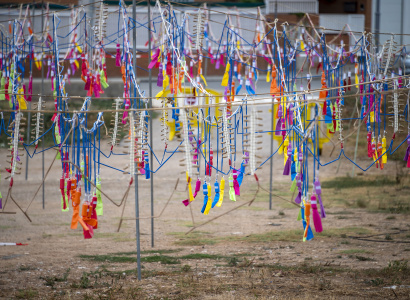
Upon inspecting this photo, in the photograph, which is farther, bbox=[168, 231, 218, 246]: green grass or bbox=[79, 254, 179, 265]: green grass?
bbox=[168, 231, 218, 246]: green grass

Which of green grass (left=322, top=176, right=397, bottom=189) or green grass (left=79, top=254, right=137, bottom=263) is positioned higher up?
green grass (left=322, top=176, right=397, bottom=189)

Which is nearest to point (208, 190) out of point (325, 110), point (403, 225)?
point (325, 110)

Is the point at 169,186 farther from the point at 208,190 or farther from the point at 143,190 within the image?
the point at 208,190

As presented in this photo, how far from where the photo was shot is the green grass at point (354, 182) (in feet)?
40.1

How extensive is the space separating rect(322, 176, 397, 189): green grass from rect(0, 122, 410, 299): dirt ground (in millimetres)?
447

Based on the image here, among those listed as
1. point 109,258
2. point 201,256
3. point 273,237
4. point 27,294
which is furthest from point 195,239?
point 27,294

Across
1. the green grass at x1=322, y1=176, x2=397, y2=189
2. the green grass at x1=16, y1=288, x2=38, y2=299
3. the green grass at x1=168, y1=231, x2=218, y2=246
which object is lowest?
the green grass at x1=168, y1=231, x2=218, y2=246

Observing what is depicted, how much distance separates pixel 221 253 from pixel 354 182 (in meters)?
5.74

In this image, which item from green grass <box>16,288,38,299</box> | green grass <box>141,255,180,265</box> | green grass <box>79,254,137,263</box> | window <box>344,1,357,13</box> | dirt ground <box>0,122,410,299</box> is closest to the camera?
green grass <box>16,288,38,299</box>

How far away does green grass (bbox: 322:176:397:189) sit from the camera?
12211mm

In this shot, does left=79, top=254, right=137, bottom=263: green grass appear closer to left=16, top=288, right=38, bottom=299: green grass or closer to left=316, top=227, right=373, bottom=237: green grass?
left=16, top=288, right=38, bottom=299: green grass

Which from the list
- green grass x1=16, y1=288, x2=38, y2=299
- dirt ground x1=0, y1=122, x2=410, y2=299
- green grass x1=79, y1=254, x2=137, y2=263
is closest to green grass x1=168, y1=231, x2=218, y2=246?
dirt ground x1=0, y1=122, x2=410, y2=299

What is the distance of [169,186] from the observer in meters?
12.6

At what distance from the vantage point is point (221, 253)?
25.2 ft
